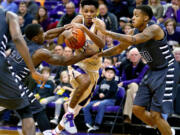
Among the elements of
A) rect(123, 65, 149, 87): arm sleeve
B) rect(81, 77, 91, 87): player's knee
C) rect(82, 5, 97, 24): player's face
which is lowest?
rect(123, 65, 149, 87): arm sleeve

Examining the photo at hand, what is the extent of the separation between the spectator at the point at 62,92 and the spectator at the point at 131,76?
3.87 ft

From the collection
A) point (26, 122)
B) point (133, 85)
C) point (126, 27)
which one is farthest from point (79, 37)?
point (126, 27)

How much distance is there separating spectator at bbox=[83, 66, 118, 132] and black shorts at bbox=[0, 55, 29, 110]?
3.42 m

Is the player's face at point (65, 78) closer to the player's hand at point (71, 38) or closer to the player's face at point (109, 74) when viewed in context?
the player's face at point (109, 74)

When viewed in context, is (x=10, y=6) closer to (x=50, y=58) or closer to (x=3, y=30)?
(x=50, y=58)

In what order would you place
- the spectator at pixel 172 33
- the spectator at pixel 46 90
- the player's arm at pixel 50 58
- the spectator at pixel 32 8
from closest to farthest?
the player's arm at pixel 50 58 → the spectator at pixel 46 90 → the spectator at pixel 172 33 → the spectator at pixel 32 8

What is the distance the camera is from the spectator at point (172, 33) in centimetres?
838

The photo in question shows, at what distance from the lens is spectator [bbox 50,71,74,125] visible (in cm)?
773

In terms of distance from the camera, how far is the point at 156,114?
5426 mm

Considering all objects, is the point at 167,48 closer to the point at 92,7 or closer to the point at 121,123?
the point at 92,7

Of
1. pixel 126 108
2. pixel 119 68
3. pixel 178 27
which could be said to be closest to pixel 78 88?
pixel 126 108

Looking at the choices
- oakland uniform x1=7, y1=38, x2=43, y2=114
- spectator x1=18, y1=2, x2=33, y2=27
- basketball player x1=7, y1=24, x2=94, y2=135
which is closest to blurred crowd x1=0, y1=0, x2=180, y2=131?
spectator x1=18, y1=2, x2=33, y2=27

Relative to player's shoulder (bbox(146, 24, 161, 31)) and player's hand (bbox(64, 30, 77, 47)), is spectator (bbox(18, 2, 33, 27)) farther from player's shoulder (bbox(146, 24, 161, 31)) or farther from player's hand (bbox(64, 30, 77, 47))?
player's shoulder (bbox(146, 24, 161, 31))

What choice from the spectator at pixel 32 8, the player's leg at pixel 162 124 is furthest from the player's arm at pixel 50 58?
the spectator at pixel 32 8
